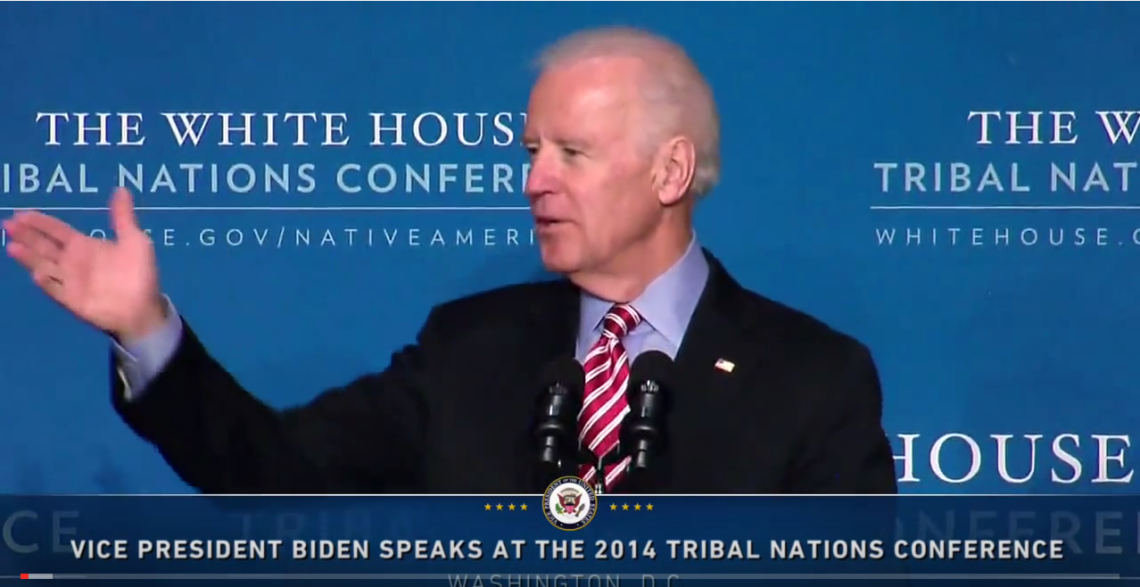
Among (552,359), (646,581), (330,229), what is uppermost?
(330,229)

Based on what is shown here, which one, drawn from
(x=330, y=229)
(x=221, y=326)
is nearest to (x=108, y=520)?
(x=221, y=326)

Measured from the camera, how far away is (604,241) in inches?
144

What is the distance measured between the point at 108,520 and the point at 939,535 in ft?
5.47

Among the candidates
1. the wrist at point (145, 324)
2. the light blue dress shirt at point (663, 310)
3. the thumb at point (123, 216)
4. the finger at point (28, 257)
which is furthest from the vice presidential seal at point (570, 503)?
the finger at point (28, 257)

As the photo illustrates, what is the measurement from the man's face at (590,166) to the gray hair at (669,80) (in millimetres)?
38

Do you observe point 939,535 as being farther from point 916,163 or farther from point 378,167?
point 378,167

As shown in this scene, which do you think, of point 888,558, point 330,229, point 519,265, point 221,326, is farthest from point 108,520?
point 888,558

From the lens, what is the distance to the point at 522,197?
12.5 ft

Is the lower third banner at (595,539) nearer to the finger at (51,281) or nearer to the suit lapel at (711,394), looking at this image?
the suit lapel at (711,394)

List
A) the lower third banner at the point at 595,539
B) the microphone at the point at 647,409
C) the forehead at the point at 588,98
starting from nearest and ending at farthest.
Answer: the microphone at the point at 647,409
the forehead at the point at 588,98
the lower third banner at the point at 595,539

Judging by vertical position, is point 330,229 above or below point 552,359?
above

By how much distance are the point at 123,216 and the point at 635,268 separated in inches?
38.6

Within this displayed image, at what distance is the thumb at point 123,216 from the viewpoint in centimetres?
346

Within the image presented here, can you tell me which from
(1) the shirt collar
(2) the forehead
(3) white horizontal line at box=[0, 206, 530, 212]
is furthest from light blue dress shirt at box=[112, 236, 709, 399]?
(2) the forehead
